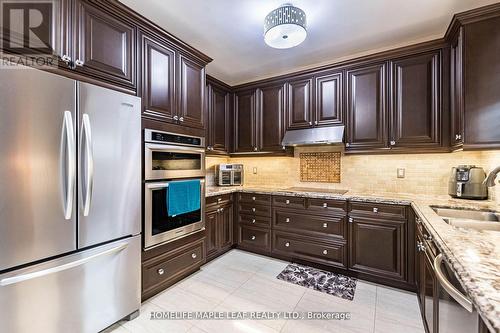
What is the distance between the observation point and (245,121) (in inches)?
140

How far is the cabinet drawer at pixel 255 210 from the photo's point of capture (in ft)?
10.0

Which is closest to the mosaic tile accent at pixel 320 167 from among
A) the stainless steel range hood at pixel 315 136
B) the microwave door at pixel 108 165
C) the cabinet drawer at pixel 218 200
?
the stainless steel range hood at pixel 315 136

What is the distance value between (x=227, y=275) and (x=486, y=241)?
2244mm

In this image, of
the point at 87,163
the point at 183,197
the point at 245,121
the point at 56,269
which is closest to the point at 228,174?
the point at 245,121

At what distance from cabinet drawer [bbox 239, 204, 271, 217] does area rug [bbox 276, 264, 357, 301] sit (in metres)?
0.73

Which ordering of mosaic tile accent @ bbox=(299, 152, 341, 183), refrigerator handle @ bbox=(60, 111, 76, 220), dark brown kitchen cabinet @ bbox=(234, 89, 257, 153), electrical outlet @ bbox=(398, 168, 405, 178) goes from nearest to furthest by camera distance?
refrigerator handle @ bbox=(60, 111, 76, 220) < electrical outlet @ bbox=(398, 168, 405, 178) < mosaic tile accent @ bbox=(299, 152, 341, 183) < dark brown kitchen cabinet @ bbox=(234, 89, 257, 153)

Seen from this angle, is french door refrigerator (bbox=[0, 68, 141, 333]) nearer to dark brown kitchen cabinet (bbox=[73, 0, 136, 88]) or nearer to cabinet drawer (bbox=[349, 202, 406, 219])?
dark brown kitchen cabinet (bbox=[73, 0, 136, 88])

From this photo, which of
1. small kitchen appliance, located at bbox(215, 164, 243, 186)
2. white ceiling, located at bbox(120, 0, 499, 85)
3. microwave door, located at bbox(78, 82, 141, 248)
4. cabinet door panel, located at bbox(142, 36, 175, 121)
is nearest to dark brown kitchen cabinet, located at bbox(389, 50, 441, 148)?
white ceiling, located at bbox(120, 0, 499, 85)

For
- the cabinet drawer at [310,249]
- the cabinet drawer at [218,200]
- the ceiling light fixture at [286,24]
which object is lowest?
the cabinet drawer at [310,249]

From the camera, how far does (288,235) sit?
9.53 ft

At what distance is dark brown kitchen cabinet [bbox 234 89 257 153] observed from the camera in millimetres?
3484

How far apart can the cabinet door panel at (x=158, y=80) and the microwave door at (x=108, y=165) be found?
0.18m

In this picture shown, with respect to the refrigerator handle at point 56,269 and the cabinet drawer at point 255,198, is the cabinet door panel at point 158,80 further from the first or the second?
the cabinet drawer at point 255,198

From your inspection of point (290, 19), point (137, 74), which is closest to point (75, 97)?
point (137, 74)
